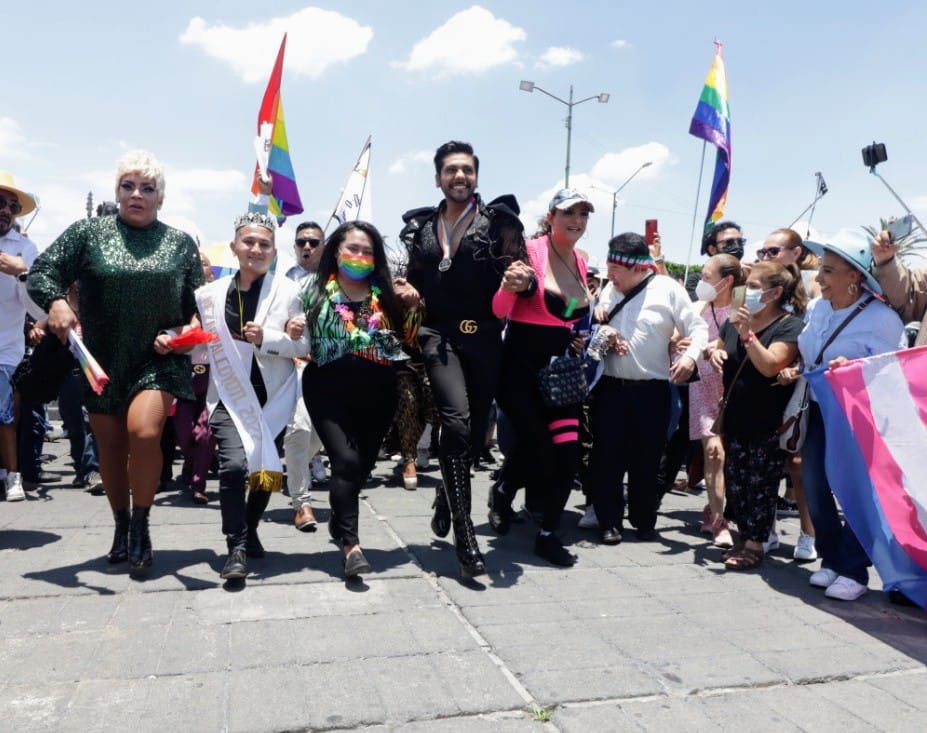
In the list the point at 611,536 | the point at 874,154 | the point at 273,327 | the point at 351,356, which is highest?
the point at 874,154

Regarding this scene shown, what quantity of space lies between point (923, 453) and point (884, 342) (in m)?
0.65

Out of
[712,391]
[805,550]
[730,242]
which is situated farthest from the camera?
[730,242]

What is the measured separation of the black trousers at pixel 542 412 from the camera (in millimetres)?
4691

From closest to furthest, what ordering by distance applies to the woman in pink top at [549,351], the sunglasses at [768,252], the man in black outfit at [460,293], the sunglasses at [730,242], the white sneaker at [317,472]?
1. the man in black outfit at [460,293]
2. the woman in pink top at [549,351]
3. the sunglasses at [768,252]
4. the sunglasses at [730,242]
5. the white sneaker at [317,472]

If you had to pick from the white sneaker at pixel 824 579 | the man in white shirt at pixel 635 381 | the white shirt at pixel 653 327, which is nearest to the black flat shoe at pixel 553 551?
the man in white shirt at pixel 635 381

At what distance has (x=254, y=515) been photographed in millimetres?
4535

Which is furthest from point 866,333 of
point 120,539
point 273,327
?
point 120,539

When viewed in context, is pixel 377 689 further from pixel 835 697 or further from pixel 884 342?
pixel 884 342

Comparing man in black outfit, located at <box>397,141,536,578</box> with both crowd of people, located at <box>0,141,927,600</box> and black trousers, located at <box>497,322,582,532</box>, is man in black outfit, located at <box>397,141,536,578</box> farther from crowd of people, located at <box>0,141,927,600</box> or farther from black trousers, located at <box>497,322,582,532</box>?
black trousers, located at <box>497,322,582,532</box>

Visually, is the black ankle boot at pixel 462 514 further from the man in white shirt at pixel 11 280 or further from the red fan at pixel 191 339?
the man in white shirt at pixel 11 280

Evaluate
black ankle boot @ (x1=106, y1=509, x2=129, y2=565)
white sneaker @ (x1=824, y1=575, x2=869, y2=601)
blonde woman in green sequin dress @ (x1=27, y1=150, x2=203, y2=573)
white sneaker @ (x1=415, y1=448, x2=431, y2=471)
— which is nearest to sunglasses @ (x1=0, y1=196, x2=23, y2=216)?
blonde woman in green sequin dress @ (x1=27, y1=150, x2=203, y2=573)

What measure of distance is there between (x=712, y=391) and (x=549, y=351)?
1440mm

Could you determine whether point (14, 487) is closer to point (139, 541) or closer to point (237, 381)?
point (139, 541)

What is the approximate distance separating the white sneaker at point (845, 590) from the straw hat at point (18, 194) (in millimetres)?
5315
